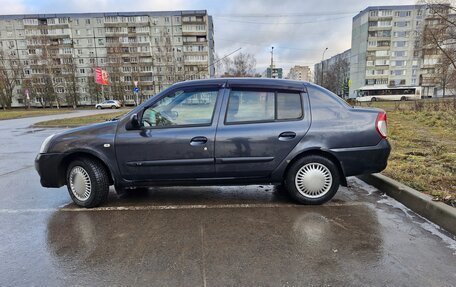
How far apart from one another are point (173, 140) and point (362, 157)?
2.64 m

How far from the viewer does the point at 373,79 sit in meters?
81.2

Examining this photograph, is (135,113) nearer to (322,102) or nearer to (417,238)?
(322,102)

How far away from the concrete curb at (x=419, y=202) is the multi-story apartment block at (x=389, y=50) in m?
77.0

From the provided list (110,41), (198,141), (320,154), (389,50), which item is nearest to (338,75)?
(389,50)

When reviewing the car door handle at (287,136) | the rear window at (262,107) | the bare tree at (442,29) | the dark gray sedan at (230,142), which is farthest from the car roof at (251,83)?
the bare tree at (442,29)

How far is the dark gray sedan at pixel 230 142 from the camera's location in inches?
157

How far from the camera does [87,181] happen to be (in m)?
4.20

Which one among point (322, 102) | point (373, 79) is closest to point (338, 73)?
point (373, 79)

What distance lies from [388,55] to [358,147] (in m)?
89.4

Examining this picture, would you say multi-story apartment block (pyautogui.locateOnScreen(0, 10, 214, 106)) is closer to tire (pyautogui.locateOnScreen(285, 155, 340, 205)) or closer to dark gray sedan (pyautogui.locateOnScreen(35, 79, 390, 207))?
dark gray sedan (pyautogui.locateOnScreen(35, 79, 390, 207))

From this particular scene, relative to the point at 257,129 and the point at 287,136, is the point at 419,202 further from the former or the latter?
the point at 257,129

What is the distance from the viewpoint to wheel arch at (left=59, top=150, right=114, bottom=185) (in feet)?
13.5

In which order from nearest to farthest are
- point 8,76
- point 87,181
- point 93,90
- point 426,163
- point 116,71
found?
point 87,181 → point 426,163 → point 8,76 → point 116,71 → point 93,90

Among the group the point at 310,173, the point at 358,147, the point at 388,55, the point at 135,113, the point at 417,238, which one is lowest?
the point at 417,238
